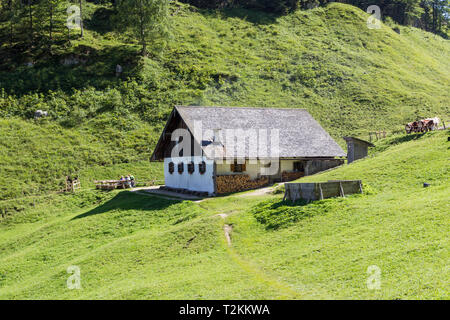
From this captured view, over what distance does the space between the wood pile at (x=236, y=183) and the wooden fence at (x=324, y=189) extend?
39.8 ft

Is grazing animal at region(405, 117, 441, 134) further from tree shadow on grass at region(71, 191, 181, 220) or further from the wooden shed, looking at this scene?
tree shadow on grass at region(71, 191, 181, 220)

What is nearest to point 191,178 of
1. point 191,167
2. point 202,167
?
point 191,167

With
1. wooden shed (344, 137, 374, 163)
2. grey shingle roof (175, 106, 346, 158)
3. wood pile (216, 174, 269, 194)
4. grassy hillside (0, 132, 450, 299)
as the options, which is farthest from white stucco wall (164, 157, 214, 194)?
wooden shed (344, 137, 374, 163)

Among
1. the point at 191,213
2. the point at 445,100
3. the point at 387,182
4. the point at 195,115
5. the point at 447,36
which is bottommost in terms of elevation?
the point at 191,213

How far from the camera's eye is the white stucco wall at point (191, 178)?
3572 cm

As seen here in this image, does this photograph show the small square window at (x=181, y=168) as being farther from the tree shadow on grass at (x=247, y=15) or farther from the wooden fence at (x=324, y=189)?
the tree shadow on grass at (x=247, y=15)

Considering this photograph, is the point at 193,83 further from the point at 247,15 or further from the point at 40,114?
the point at 247,15

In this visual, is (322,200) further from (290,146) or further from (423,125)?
(423,125)

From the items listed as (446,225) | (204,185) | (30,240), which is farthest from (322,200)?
(30,240)

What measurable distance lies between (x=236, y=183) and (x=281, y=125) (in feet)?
29.2

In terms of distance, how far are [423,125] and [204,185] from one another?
22.1 meters

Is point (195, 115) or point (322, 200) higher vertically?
point (195, 115)

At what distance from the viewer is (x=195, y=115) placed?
3872 centimetres

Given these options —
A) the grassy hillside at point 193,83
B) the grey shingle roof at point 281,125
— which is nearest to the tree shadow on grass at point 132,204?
the grey shingle roof at point 281,125
